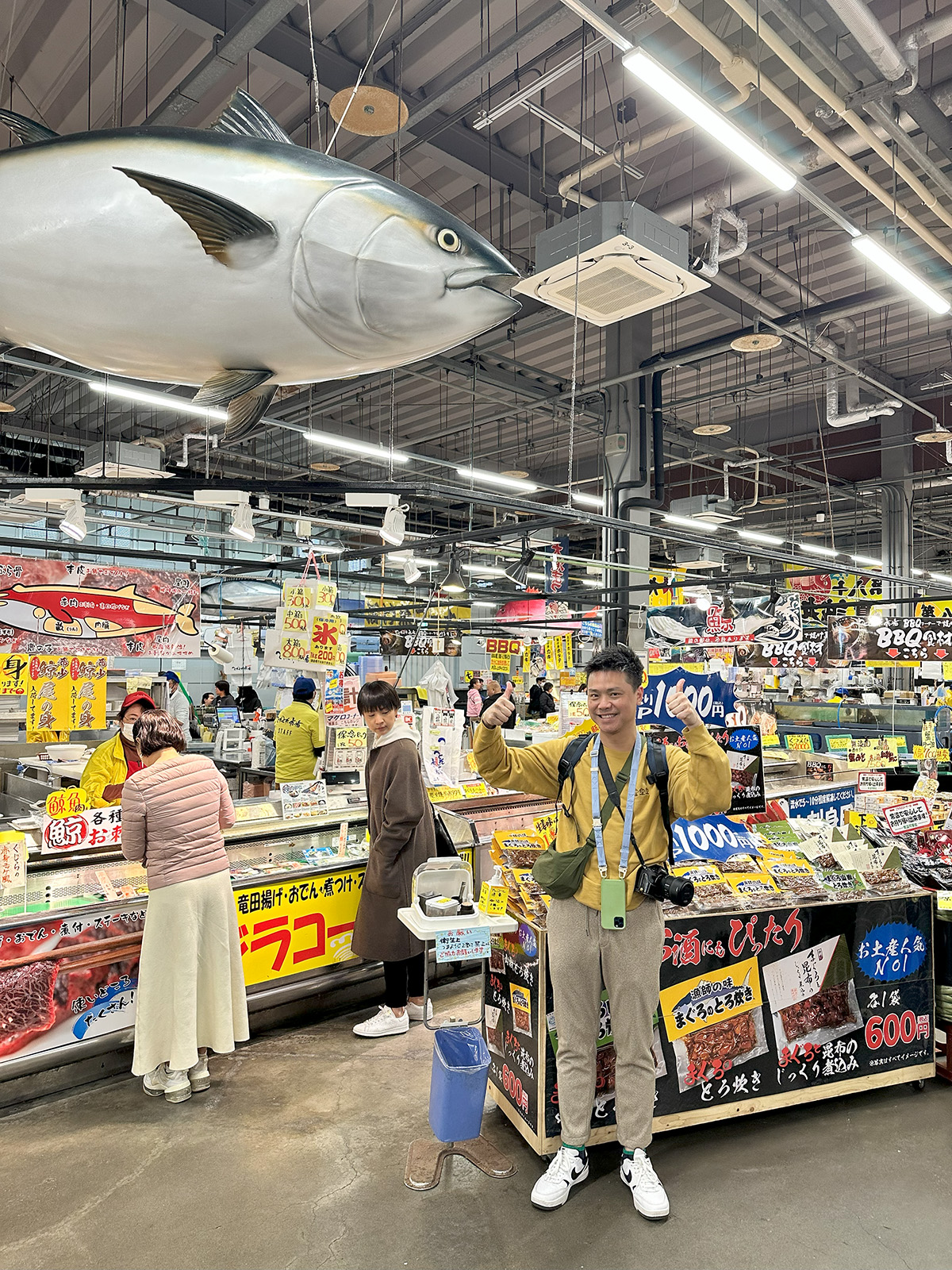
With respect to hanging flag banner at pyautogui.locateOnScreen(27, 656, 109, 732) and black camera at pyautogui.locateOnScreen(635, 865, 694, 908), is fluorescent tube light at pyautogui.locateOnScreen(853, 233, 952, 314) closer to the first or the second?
black camera at pyautogui.locateOnScreen(635, 865, 694, 908)

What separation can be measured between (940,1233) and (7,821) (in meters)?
5.45

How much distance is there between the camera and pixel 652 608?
900cm

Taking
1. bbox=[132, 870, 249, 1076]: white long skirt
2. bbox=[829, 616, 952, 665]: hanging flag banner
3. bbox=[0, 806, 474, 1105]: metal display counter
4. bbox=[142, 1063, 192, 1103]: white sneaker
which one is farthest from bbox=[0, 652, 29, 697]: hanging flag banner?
bbox=[829, 616, 952, 665]: hanging flag banner

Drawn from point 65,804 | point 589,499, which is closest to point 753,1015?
point 65,804

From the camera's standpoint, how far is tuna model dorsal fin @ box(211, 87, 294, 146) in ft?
3.23

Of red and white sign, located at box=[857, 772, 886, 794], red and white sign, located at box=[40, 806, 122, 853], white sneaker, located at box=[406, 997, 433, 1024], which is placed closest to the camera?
red and white sign, located at box=[40, 806, 122, 853]

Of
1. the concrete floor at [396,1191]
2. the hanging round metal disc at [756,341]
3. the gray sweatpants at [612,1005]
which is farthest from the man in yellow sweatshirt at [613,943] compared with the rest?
the hanging round metal disc at [756,341]

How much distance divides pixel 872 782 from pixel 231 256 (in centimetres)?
632

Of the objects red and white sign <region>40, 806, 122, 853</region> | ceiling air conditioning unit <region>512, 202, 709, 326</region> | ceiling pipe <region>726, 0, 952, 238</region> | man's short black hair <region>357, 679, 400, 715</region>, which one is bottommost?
red and white sign <region>40, 806, 122, 853</region>

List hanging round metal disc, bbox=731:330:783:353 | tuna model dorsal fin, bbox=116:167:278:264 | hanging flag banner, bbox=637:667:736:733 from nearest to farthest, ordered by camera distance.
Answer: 1. tuna model dorsal fin, bbox=116:167:278:264
2. hanging flag banner, bbox=637:667:736:733
3. hanging round metal disc, bbox=731:330:783:353

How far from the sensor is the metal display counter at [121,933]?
12.6 feet

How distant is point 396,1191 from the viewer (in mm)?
3160

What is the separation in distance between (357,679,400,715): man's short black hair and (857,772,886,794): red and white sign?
3621 millimetres

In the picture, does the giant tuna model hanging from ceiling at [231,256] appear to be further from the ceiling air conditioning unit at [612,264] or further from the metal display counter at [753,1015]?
the metal display counter at [753,1015]
